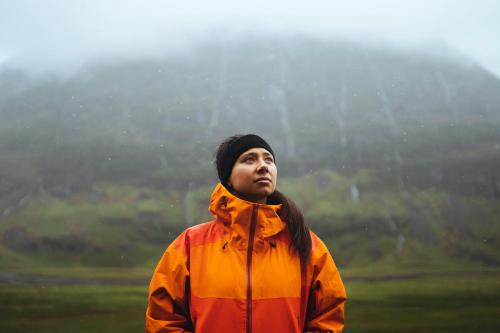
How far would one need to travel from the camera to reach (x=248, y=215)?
3.80 metres

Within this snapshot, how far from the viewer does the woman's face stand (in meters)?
4.01

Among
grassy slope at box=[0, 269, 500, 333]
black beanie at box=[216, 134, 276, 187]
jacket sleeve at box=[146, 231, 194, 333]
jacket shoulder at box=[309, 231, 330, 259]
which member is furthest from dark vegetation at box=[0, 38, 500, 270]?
jacket shoulder at box=[309, 231, 330, 259]

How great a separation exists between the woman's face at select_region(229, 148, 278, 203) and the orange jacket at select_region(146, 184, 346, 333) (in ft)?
0.69

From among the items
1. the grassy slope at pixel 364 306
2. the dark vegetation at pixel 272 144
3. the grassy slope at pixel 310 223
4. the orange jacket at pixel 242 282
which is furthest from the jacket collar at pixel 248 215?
the dark vegetation at pixel 272 144

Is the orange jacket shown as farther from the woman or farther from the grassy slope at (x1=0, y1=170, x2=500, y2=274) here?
the grassy slope at (x1=0, y1=170, x2=500, y2=274)

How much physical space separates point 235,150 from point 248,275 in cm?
118

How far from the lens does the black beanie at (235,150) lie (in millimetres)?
4191

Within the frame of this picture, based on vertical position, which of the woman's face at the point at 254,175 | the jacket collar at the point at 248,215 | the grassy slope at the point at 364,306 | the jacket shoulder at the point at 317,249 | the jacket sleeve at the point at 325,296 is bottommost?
the grassy slope at the point at 364,306

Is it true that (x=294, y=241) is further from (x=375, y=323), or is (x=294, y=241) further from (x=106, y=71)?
(x=106, y=71)

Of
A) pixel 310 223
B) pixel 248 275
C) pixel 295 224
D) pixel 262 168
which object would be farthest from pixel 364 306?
pixel 248 275

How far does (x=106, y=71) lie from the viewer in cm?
14312

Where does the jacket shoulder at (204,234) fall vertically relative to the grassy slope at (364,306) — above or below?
above

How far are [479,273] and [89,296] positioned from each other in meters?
50.2

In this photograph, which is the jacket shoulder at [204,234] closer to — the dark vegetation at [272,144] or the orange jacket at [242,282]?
the orange jacket at [242,282]
